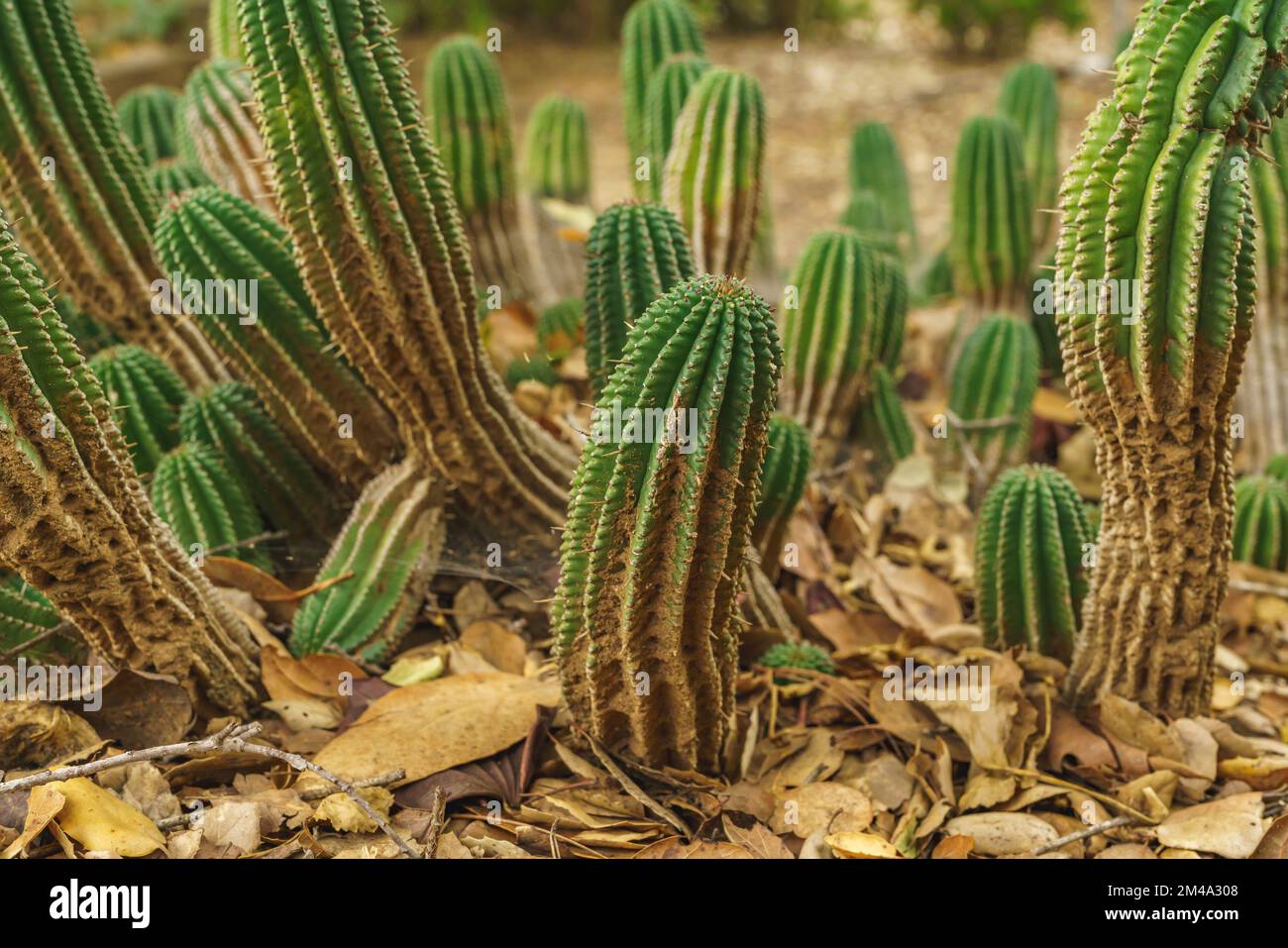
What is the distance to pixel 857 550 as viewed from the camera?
12.9 feet

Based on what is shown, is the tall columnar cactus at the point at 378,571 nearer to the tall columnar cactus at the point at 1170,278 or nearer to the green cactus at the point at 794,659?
the green cactus at the point at 794,659

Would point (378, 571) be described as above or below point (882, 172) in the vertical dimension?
below

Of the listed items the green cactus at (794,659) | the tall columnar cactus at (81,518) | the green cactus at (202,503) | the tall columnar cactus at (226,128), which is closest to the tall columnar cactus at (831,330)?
the green cactus at (794,659)

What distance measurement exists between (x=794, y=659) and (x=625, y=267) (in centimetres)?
100

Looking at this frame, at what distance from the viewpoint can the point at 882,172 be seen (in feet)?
19.3

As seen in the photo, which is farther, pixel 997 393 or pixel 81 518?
pixel 997 393

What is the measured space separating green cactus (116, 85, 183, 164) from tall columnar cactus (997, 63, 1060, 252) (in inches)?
134

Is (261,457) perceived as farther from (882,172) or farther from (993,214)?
(882,172)

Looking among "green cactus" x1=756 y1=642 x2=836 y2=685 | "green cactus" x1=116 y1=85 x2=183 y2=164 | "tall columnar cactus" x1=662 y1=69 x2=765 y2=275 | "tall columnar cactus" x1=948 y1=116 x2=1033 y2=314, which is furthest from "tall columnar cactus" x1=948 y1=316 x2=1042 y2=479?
"green cactus" x1=116 y1=85 x2=183 y2=164

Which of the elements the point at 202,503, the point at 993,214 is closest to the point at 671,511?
the point at 202,503

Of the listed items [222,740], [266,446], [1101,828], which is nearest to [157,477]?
[266,446]

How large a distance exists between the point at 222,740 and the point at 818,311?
2351 mm

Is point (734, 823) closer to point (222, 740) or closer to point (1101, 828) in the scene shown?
point (1101, 828)

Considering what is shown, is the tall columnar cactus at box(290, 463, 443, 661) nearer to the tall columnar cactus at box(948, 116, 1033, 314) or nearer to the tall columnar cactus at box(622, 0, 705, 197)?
the tall columnar cactus at box(622, 0, 705, 197)
